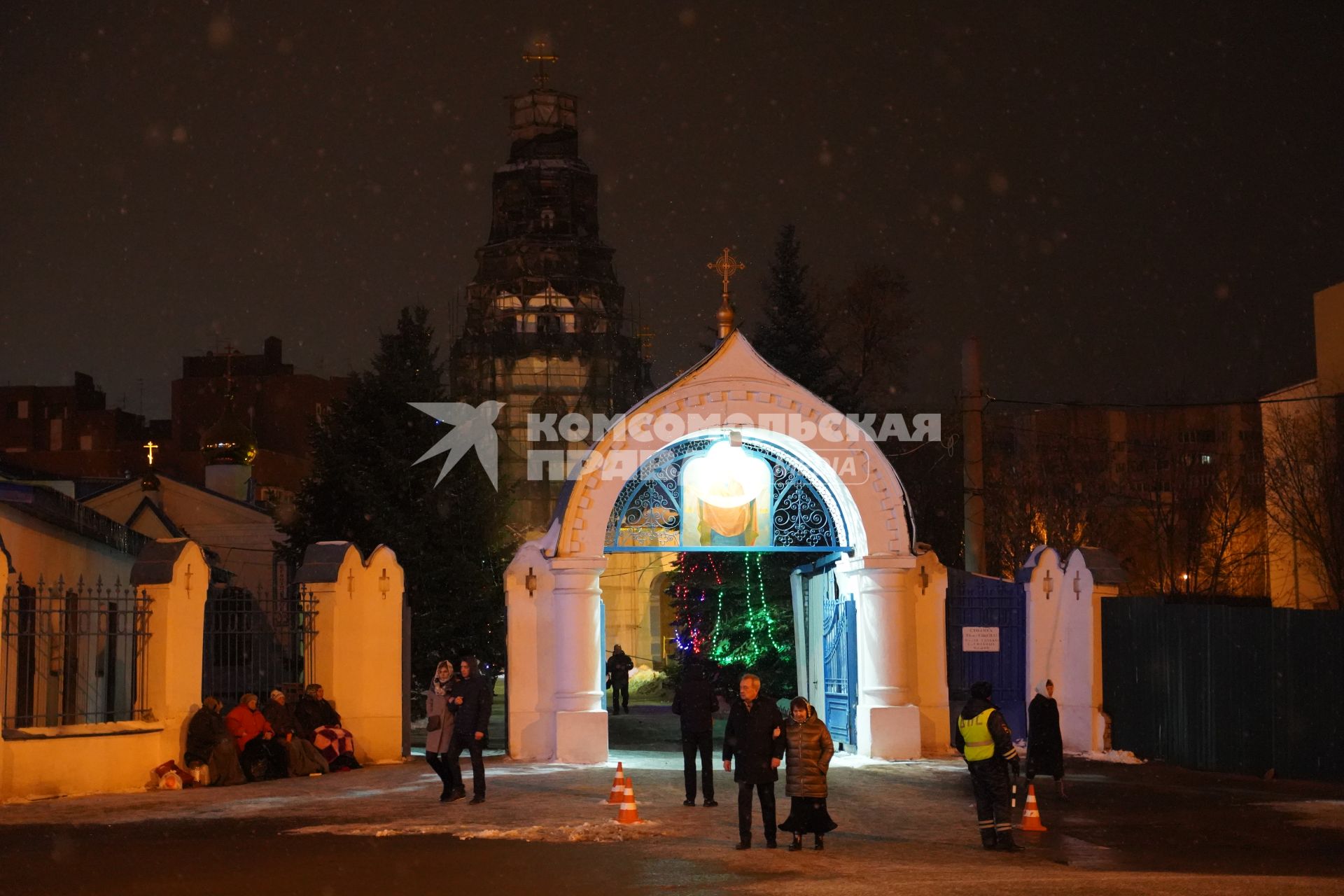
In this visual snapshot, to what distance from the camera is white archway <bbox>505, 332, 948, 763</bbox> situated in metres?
20.7

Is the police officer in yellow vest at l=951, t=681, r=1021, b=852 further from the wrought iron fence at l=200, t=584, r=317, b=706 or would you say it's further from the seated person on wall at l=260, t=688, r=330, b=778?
the wrought iron fence at l=200, t=584, r=317, b=706

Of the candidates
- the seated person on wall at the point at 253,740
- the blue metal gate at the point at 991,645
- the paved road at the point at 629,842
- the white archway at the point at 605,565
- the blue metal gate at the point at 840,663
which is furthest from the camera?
the blue metal gate at the point at 991,645

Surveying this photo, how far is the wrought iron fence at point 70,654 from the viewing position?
55.8 feet

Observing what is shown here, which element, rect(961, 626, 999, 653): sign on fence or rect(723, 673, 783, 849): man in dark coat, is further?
rect(961, 626, 999, 653): sign on fence

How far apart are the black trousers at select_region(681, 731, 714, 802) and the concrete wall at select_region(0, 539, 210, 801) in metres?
6.24

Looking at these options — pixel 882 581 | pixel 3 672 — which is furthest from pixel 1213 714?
pixel 3 672

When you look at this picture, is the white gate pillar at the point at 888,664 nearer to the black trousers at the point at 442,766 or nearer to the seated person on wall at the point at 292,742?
the black trousers at the point at 442,766

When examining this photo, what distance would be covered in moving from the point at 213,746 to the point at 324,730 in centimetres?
179

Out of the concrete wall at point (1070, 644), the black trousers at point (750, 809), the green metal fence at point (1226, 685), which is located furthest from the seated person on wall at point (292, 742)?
the green metal fence at point (1226, 685)

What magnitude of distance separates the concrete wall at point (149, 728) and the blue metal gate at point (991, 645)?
1003cm

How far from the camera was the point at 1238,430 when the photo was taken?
58750 mm

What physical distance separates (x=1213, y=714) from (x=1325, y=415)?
1732 centimetres

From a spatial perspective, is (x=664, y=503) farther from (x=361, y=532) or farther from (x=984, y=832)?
(x=361, y=532)

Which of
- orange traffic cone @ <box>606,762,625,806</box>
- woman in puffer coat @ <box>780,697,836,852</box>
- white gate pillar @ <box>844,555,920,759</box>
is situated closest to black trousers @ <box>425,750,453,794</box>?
orange traffic cone @ <box>606,762,625,806</box>
